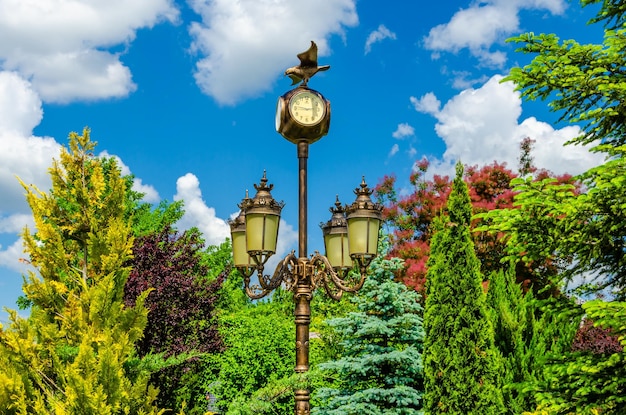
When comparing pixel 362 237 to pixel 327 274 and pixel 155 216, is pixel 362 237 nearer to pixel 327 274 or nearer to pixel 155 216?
pixel 327 274

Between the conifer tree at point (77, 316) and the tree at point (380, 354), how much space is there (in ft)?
14.0

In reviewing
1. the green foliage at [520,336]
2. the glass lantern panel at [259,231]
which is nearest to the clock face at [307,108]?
the glass lantern panel at [259,231]

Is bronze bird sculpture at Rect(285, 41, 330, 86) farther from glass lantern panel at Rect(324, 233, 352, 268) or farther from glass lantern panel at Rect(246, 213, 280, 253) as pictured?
glass lantern panel at Rect(324, 233, 352, 268)

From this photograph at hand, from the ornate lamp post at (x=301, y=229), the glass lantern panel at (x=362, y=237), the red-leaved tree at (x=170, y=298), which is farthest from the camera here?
the red-leaved tree at (x=170, y=298)

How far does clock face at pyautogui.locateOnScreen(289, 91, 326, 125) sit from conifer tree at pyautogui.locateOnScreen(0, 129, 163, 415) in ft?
8.77

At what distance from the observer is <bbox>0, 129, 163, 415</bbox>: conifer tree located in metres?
7.73

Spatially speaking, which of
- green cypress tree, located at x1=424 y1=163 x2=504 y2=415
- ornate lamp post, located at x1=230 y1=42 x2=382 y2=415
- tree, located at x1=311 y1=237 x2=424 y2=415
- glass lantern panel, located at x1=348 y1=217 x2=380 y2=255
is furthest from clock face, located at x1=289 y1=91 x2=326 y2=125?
tree, located at x1=311 y1=237 x2=424 y2=415

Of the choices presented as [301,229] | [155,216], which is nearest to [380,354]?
[301,229]

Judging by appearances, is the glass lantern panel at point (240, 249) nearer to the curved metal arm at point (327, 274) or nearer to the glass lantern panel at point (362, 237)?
the curved metal arm at point (327, 274)

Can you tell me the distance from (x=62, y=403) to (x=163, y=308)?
300 inches

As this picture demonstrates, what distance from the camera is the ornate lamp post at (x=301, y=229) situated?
7.54m

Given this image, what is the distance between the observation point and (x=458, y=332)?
33.2 feet

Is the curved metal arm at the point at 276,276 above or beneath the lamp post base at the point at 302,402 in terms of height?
above

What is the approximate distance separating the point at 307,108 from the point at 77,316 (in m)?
3.81
